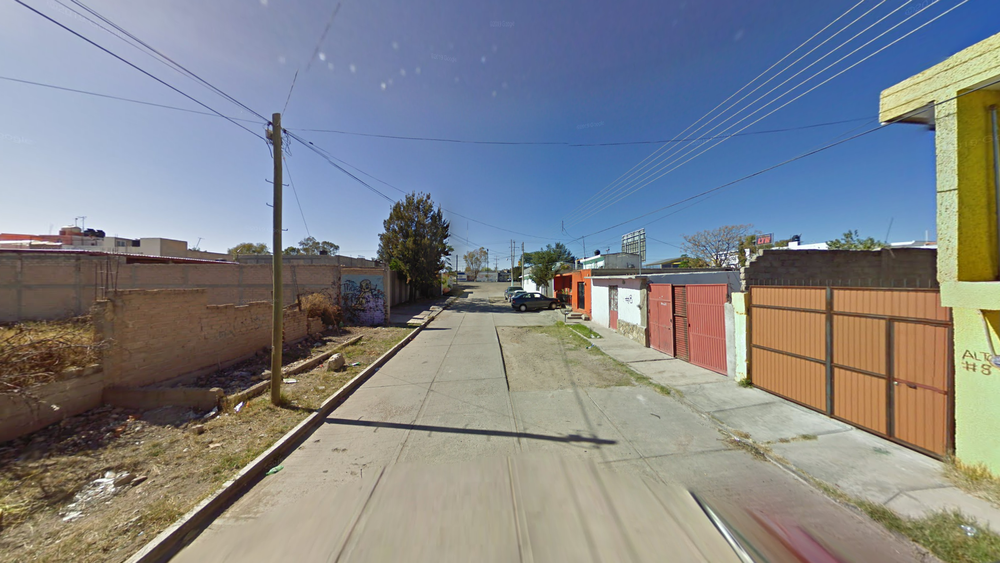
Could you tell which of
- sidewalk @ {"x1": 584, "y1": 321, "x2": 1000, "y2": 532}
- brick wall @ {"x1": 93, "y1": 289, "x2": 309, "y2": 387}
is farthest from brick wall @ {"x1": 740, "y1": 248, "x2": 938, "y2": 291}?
brick wall @ {"x1": 93, "y1": 289, "x2": 309, "y2": 387}

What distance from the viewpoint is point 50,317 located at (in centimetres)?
1023

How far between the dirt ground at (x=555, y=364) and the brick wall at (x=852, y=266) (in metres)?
4.64

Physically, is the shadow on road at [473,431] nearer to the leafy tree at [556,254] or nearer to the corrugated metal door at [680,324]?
the corrugated metal door at [680,324]

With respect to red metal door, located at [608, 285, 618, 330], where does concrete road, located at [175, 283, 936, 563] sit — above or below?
below

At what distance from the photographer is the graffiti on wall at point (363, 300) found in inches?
631

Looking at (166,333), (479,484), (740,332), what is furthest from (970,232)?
(166,333)

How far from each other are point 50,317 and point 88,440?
35.6ft

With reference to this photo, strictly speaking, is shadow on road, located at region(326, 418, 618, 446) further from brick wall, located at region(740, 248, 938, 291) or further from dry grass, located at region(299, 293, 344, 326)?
dry grass, located at region(299, 293, 344, 326)

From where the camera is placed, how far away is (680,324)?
9.05 m

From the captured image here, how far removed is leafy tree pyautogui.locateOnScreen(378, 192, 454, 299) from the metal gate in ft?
73.6

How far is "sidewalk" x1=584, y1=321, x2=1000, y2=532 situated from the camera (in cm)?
320

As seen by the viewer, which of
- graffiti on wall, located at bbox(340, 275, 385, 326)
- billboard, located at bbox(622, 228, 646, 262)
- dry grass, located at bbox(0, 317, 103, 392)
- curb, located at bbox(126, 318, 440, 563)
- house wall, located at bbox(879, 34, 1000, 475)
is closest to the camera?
curb, located at bbox(126, 318, 440, 563)

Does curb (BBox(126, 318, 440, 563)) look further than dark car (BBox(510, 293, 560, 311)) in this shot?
No

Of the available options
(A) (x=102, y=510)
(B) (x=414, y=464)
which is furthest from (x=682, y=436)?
(A) (x=102, y=510)
